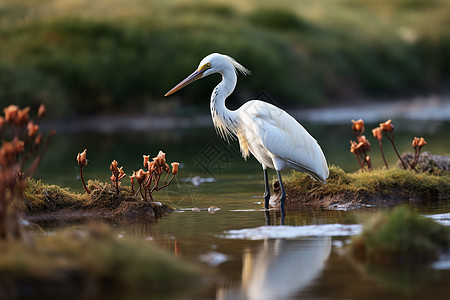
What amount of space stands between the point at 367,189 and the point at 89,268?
17.2 feet

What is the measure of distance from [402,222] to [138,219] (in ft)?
12.0

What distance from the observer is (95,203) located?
32.2ft

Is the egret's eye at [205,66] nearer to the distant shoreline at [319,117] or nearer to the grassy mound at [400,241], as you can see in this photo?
the grassy mound at [400,241]

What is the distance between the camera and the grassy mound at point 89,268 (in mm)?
5652

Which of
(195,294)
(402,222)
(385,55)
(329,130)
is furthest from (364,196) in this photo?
(385,55)

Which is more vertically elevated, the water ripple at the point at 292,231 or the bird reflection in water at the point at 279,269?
the water ripple at the point at 292,231

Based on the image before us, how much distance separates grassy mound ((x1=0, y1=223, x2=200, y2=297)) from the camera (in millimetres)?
5652

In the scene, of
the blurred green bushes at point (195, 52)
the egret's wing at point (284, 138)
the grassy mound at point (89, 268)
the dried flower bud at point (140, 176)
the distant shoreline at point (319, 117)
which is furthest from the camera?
the blurred green bushes at point (195, 52)

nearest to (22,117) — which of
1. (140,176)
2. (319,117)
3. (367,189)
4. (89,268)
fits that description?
(89,268)

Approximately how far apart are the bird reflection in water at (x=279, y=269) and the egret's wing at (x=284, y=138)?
248 cm

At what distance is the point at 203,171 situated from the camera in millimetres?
14836

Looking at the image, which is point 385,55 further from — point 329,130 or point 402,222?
point 402,222

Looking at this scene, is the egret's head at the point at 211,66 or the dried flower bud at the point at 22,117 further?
the egret's head at the point at 211,66

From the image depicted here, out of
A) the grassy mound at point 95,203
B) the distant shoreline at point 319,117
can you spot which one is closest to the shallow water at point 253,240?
the grassy mound at point 95,203
